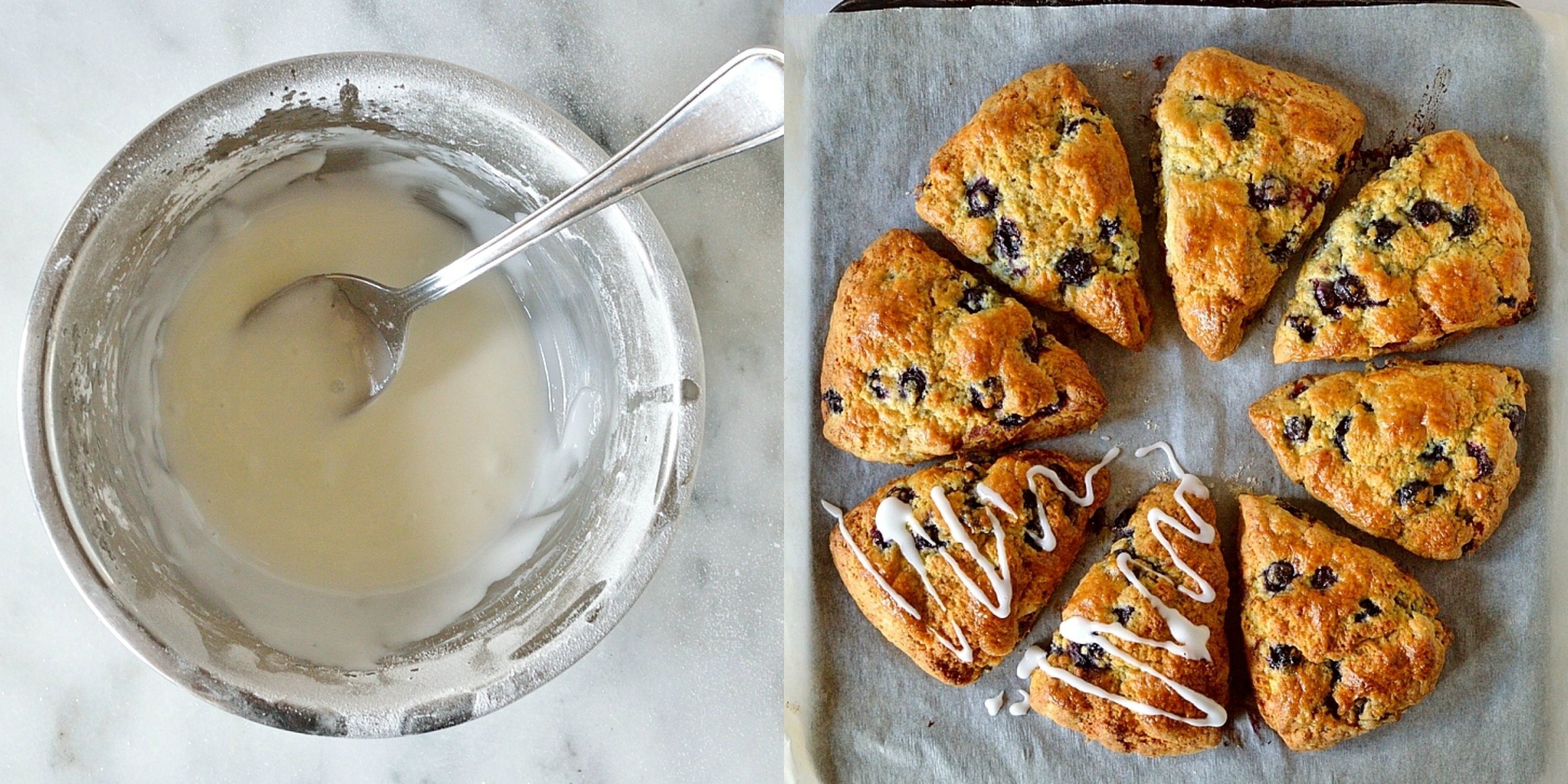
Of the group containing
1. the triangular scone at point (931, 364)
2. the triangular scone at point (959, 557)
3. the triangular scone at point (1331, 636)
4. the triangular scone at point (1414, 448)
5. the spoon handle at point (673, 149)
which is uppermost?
the spoon handle at point (673, 149)

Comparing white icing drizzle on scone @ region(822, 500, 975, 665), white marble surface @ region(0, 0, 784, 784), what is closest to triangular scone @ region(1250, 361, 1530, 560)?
white icing drizzle on scone @ region(822, 500, 975, 665)

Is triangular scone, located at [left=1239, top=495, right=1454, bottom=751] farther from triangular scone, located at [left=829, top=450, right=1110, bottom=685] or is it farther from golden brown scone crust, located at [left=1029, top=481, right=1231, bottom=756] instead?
triangular scone, located at [left=829, top=450, right=1110, bottom=685]

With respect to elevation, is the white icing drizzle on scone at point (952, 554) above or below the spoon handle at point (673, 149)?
below

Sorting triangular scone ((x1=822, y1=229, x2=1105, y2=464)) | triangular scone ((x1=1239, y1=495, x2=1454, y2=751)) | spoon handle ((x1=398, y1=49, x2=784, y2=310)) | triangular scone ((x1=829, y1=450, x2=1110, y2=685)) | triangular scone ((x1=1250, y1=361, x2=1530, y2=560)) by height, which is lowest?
triangular scone ((x1=1239, y1=495, x2=1454, y2=751))

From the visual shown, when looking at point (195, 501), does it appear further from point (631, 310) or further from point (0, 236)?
point (631, 310)

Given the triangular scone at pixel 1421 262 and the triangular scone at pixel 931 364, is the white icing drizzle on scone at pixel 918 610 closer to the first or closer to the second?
the triangular scone at pixel 931 364

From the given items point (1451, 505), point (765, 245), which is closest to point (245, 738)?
point (765, 245)

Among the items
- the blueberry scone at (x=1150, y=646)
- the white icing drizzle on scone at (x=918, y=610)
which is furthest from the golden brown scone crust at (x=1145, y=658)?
the white icing drizzle on scone at (x=918, y=610)
